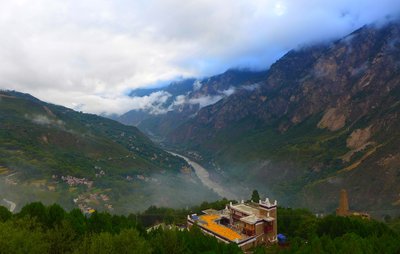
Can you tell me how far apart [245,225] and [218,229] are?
5.95 metres

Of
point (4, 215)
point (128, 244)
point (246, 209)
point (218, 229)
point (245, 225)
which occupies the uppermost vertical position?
point (4, 215)

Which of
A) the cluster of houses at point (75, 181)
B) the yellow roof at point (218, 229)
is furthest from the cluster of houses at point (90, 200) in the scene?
the yellow roof at point (218, 229)

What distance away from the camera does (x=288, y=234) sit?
94.9 metres

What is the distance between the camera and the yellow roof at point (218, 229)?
265ft

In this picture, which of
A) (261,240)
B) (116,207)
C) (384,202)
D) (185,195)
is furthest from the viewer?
(185,195)

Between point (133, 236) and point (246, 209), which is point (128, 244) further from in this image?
point (246, 209)

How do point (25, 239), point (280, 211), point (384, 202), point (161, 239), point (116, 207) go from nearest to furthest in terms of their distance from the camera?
point (25, 239), point (161, 239), point (280, 211), point (116, 207), point (384, 202)

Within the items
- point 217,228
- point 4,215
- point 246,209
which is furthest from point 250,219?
point 4,215

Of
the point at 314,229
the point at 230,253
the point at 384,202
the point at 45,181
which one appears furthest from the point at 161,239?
the point at 384,202

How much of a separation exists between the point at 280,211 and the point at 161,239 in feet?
180

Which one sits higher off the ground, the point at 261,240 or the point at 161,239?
the point at 161,239

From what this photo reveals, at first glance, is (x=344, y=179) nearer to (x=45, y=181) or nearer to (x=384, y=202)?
(x=384, y=202)

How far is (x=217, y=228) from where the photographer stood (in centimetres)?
8519

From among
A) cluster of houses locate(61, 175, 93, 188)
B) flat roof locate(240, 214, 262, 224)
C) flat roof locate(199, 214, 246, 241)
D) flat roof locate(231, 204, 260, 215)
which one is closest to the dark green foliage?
flat roof locate(240, 214, 262, 224)
